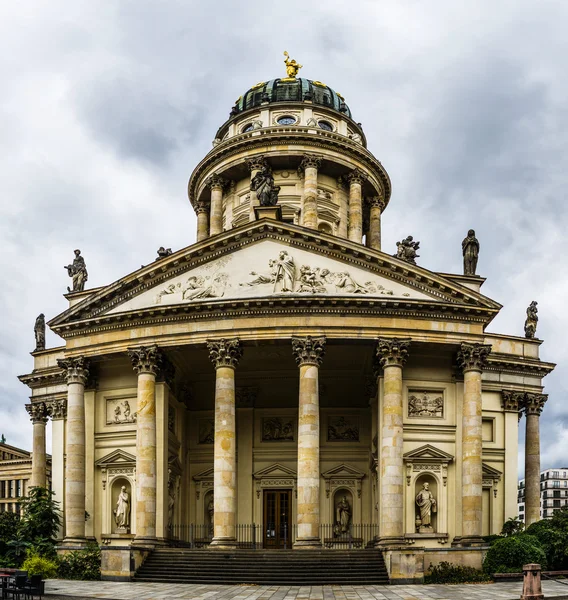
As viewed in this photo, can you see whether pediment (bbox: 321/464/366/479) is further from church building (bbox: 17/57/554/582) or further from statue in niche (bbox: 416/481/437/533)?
statue in niche (bbox: 416/481/437/533)

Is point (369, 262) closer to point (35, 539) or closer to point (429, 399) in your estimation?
point (429, 399)

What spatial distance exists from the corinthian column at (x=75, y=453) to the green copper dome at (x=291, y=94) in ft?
88.7

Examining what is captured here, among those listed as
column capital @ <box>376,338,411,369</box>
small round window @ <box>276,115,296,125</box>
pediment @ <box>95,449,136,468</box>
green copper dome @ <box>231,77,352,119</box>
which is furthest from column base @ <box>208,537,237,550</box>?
green copper dome @ <box>231,77,352,119</box>

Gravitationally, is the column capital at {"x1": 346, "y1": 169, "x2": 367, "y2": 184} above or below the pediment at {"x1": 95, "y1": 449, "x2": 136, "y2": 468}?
above

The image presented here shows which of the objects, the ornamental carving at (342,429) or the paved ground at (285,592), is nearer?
the paved ground at (285,592)

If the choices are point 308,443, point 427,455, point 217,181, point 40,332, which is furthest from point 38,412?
point 427,455

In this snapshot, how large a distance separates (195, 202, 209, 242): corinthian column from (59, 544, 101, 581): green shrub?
2980 cm

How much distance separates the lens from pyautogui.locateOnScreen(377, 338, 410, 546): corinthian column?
114 feet

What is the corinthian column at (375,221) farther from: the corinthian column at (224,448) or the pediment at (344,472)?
the corinthian column at (224,448)

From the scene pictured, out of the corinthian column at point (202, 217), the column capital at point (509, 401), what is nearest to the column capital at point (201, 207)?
the corinthian column at point (202, 217)

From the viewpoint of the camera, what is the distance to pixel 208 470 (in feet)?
144

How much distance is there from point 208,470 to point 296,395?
601 cm

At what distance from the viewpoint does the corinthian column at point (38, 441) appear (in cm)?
4975

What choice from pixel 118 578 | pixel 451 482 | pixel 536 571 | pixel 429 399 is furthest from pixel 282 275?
pixel 536 571
